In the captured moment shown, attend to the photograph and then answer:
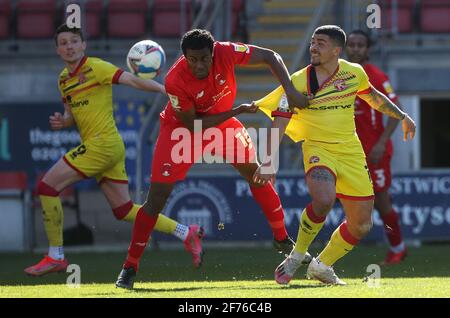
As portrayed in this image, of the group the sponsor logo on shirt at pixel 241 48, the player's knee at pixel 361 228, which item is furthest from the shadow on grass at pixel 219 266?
the sponsor logo on shirt at pixel 241 48

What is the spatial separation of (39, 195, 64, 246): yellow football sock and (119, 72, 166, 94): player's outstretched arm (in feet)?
4.00

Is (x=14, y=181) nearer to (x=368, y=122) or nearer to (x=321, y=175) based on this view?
(x=368, y=122)

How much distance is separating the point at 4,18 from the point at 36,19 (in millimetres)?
501

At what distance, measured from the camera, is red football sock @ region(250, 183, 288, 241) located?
9.65 meters

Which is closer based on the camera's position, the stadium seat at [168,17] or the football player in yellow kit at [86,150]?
the football player in yellow kit at [86,150]

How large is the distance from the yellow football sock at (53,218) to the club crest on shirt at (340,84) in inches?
114

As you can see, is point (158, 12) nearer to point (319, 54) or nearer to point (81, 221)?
point (81, 221)

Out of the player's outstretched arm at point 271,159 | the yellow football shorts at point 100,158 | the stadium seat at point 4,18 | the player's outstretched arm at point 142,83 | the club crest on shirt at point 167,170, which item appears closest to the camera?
the player's outstretched arm at point 271,159

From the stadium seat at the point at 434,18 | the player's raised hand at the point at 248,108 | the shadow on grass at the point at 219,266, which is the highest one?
the stadium seat at the point at 434,18

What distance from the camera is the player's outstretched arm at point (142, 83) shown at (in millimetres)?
10062

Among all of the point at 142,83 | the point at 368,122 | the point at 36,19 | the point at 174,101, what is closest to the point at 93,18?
the point at 36,19

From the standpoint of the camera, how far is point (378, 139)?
12086mm

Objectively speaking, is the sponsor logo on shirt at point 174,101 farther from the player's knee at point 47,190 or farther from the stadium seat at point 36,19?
the stadium seat at point 36,19

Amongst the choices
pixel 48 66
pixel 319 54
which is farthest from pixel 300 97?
pixel 48 66
